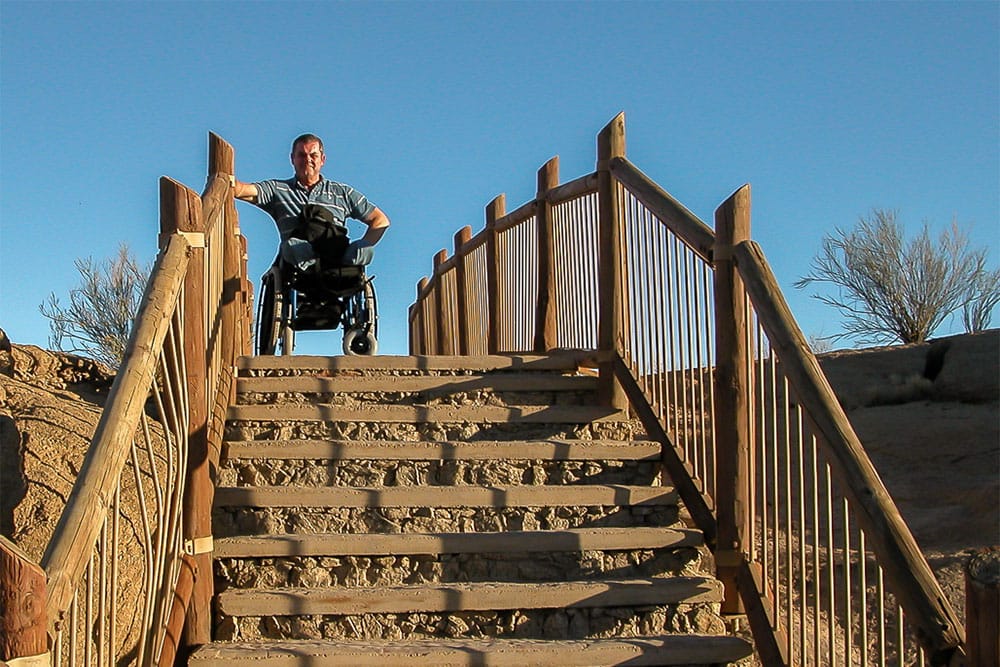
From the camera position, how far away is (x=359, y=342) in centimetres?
755

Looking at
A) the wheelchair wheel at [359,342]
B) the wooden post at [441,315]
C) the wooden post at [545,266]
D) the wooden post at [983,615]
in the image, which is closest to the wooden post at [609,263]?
the wooden post at [545,266]

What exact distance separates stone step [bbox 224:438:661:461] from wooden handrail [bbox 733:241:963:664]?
1.25m

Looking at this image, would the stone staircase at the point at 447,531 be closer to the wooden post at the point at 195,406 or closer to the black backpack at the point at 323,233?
the wooden post at the point at 195,406

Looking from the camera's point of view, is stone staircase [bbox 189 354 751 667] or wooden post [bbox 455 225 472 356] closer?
stone staircase [bbox 189 354 751 667]

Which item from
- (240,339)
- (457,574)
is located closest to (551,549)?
(457,574)

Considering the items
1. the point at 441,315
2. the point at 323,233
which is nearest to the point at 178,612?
the point at 323,233

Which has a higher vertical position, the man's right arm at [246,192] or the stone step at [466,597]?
the man's right arm at [246,192]

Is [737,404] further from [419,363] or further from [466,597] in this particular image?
[419,363]

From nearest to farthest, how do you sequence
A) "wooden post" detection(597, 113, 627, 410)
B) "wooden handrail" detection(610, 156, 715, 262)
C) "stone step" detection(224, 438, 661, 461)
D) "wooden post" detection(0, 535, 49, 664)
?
1. "wooden post" detection(0, 535, 49, 664)
2. "wooden handrail" detection(610, 156, 715, 262)
3. "stone step" detection(224, 438, 661, 461)
4. "wooden post" detection(597, 113, 627, 410)

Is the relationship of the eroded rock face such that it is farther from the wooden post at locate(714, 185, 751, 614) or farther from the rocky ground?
the wooden post at locate(714, 185, 751, 614)

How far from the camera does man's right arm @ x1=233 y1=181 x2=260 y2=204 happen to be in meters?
6.59

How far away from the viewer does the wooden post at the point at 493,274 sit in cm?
912

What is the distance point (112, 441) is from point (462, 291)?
7.81 metres

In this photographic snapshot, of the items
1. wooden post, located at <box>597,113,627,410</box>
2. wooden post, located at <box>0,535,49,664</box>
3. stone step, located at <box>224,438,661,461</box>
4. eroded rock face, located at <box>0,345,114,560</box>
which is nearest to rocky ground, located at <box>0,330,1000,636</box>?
eroded rock face, located at <box>0,345,114,560</box>
